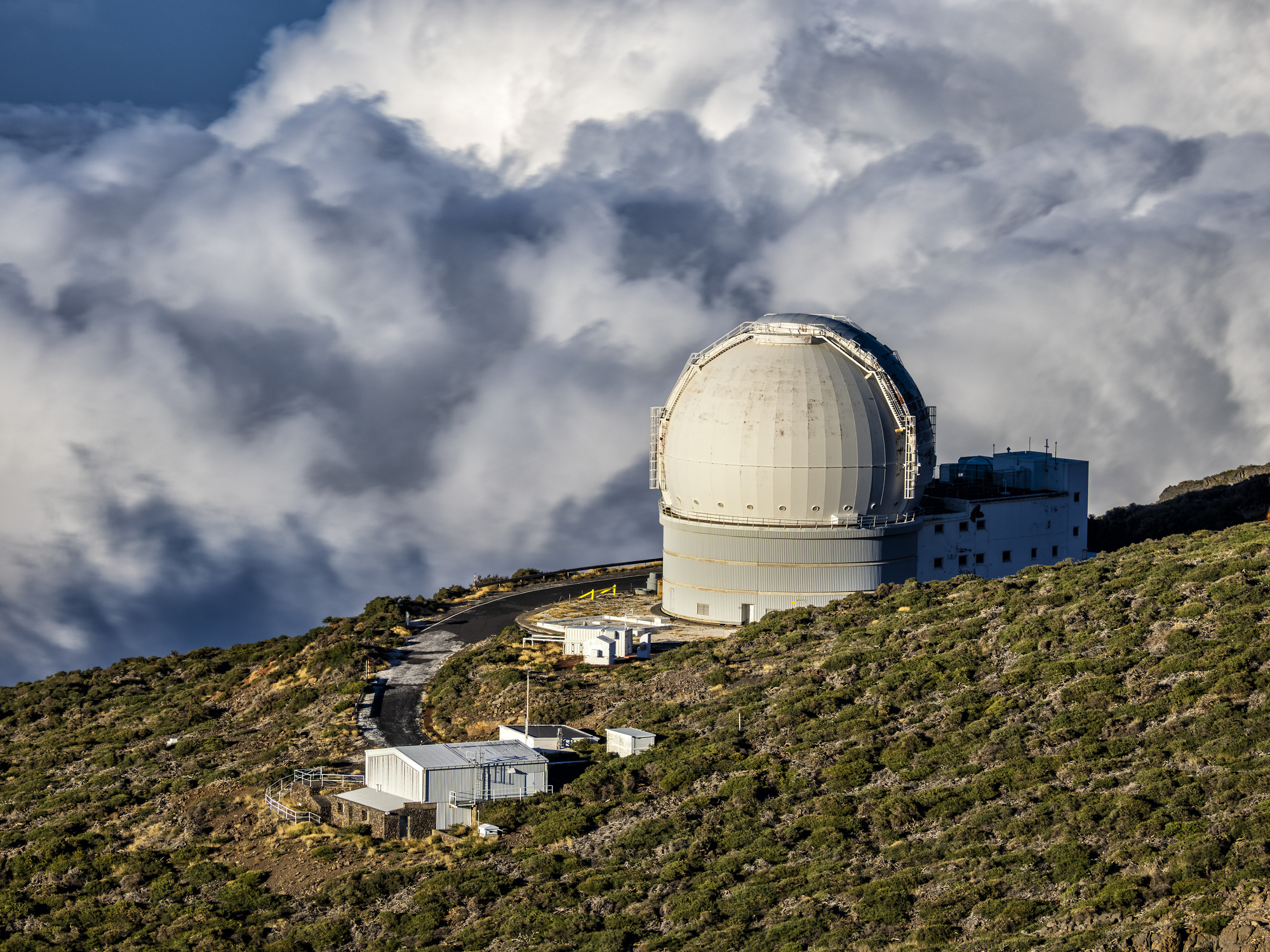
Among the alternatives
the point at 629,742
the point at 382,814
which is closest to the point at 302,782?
the point at 382,814

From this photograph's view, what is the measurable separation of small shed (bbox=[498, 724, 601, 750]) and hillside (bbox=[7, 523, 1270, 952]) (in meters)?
1.68

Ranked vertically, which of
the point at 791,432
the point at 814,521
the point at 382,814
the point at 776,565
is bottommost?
the point at 382,814

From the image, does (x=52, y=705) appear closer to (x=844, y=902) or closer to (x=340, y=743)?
(x=340, y=743)

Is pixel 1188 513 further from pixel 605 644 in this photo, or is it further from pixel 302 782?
pixel 302 782

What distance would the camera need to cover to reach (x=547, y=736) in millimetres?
39312

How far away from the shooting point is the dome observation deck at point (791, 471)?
51906mm

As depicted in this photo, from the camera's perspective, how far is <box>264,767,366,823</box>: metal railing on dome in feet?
121

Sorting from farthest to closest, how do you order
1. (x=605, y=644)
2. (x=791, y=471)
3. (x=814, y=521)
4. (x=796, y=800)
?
(x=814, y=521)
(x=791, y=471)
(x=605, y=644)
(x=796, y=800)

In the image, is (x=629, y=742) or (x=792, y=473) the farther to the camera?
(x=792, y=473)

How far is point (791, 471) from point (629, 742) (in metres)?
→ 15.9

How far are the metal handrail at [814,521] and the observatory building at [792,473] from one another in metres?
0.05

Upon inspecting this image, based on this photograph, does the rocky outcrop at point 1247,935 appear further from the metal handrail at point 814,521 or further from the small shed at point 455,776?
the metal handrail at point 814,521

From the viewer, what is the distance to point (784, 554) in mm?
52250

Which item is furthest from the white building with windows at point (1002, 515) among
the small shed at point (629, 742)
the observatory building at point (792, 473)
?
the small shed at point (629, 742)
